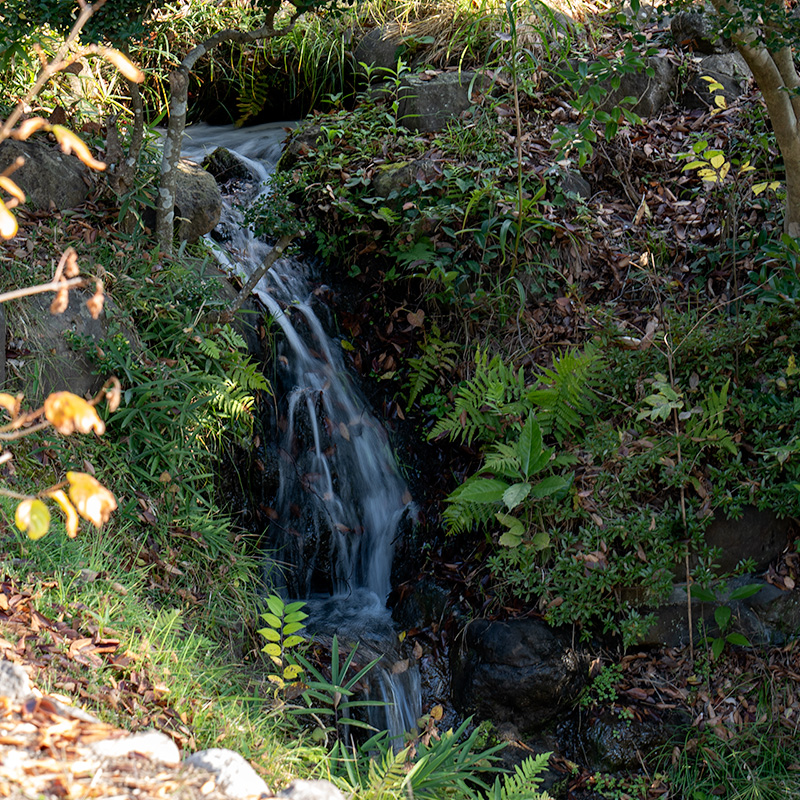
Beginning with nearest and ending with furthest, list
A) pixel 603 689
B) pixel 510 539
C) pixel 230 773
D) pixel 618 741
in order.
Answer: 1. pixel 230 773
2. pixel 618 741
3. pixel 603 689
4. pixel 510 539

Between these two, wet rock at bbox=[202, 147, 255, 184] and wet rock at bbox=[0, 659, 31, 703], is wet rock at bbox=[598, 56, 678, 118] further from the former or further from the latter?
wet rock at bbox=[0, 659, 31, 703]

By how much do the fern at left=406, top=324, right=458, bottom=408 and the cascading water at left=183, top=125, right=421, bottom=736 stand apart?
0.42 m

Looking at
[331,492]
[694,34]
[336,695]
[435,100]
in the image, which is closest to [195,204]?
[331,492]

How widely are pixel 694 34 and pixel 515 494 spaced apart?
514cm

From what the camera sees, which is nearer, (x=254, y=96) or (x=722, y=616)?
(x=722, y=616)

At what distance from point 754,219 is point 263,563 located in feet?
14.0

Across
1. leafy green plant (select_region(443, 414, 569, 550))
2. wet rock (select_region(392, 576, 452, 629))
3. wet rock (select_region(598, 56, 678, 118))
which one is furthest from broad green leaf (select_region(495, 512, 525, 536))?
wet rock (select_region(598, 56, 678, 118))

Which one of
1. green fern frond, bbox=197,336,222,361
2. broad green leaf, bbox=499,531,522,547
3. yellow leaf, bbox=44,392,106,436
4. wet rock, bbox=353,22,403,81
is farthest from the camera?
wet rock, bbox=353,22,403,81

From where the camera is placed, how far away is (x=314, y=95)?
7398mm

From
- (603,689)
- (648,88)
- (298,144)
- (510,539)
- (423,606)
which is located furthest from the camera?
(648,88)

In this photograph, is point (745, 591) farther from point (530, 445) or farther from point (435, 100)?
point (435, 100)

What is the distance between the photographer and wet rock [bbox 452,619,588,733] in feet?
13.6

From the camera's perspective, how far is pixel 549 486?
4.36 meters

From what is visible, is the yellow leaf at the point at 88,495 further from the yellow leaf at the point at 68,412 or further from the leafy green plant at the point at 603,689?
the leafy green plant at the point at 603,689
